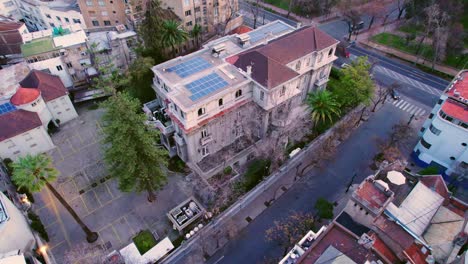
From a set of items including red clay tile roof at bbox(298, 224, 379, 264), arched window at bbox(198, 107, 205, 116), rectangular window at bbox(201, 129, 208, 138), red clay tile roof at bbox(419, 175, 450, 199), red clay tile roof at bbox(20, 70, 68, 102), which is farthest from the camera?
red clay tile roof at bbox(20, 70, 68, 102)

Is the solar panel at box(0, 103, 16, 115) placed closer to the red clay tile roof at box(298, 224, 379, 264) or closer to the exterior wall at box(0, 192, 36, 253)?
the exterior wall at box(0, 192, 36, 253)

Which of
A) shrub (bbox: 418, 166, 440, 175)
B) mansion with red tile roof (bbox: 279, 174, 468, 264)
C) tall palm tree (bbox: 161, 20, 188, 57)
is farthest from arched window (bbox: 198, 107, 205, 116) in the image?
shrub (bbox: 418, 166, 440, 175)

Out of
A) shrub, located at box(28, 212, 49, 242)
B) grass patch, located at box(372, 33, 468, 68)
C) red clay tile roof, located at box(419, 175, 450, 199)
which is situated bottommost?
shrub, located at box(28, 212, 49, 242)

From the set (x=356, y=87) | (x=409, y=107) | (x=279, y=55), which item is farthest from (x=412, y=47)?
(x=279, y=55)

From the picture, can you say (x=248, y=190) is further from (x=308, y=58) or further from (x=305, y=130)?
(x=308, y=58)

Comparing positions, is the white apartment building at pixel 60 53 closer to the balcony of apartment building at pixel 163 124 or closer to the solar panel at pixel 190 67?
the balcony of apartment building at pixel 163 124

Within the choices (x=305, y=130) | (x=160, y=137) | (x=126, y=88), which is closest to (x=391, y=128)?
(x=305, y=130)

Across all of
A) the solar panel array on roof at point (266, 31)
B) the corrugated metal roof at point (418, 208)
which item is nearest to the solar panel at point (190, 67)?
the solar panel array on roof at point (266, 31)

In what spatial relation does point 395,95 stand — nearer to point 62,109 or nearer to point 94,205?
point 94,205
